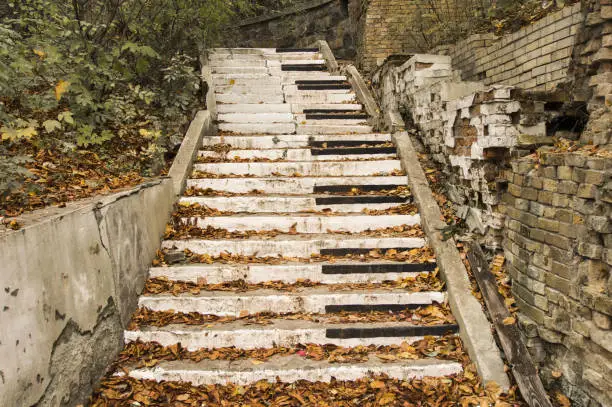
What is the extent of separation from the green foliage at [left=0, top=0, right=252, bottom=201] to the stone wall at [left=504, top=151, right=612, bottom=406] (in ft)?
12.3

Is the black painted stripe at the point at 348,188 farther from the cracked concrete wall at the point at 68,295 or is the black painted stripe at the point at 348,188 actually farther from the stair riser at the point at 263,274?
the cracked concrete wall at the point at 68,295

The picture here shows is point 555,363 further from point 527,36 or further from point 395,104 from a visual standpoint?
point 395,104

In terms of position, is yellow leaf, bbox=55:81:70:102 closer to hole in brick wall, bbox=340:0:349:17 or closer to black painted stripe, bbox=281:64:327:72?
black painted stripe, bbox=281:64:327:72

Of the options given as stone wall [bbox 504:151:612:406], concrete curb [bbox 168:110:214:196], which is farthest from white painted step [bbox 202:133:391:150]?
stone wall [bbox 504:151:612:406]

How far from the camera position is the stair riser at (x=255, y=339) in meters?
2.96

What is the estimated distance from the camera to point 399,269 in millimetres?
3521

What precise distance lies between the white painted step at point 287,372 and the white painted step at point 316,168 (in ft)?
8.21

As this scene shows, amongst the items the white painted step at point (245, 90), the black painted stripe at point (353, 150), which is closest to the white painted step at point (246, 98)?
the white painted step at point (245, 90)

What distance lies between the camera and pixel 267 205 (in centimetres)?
430

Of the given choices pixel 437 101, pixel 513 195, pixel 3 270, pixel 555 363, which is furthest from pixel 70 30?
pixel 555 363

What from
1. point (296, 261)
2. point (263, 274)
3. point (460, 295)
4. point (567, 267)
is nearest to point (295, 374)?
point (263, 274)

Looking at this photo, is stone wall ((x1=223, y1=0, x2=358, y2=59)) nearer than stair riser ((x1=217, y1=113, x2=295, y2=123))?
No

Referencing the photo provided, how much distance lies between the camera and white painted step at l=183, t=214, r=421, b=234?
Answer: 4.04m

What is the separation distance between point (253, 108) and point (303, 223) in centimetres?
308
